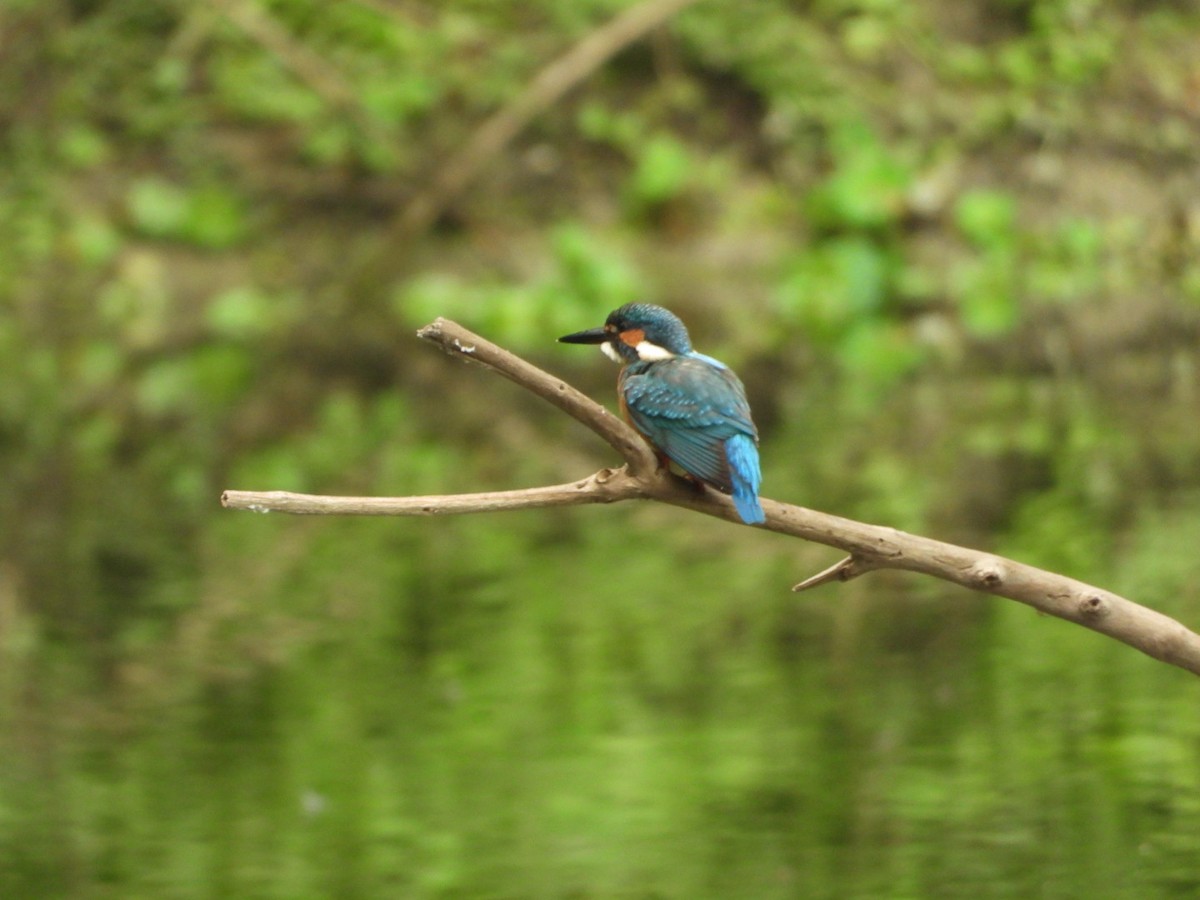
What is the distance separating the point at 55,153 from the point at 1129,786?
32.7 ft

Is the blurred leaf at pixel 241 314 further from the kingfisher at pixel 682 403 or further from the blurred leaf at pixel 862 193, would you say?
the kingfisher at pixel 682 403

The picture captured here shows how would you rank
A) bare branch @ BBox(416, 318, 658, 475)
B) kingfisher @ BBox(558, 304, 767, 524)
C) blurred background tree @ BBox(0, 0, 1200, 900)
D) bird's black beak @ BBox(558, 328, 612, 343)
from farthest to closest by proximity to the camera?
1. blurred background tree @ BBox(0, 0, 1200, 900)
2. bird's black beak @ BBox(558, 328, 612, 343)
3. kingfisher @ BBox(558, 304, 767, 524)
4. bare branch @ BBox(416, 318, 658, 475)

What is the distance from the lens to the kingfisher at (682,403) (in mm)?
2820

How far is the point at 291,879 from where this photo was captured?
3271 mm

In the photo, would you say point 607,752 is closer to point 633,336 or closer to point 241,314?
point 633,336

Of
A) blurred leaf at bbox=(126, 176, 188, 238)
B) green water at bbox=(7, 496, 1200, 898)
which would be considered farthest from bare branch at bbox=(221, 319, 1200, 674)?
blurred leaf at bbox=(126, 176, 188, 238)

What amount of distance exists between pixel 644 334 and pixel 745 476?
1.62 feet

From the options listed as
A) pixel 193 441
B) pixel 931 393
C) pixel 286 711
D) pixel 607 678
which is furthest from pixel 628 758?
pixel 931 393

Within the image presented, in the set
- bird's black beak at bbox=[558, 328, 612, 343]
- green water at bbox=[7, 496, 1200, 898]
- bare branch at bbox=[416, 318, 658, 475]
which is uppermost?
bird's black beak at bbox=[558, 328, 612, 343]

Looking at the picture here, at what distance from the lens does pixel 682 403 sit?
2990 mm

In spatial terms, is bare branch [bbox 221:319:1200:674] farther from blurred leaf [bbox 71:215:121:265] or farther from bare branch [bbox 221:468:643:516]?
blurred leaf [bbox 71:215:121:265]

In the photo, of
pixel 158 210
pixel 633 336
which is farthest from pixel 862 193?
pixel 633 336

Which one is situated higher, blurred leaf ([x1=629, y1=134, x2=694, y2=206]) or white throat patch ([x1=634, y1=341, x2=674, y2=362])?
blurred leaf ([x1=629, y1=134, x2=694, y2=206])

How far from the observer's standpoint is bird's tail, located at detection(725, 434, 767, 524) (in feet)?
8.87
